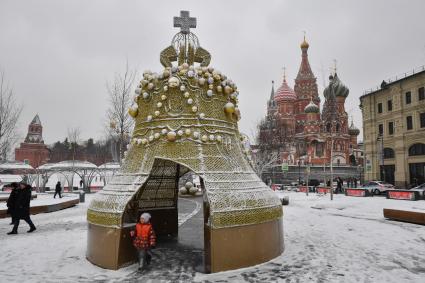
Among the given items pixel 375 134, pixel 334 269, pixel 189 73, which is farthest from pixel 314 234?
pixel 375 134

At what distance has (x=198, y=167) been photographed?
21.1ft

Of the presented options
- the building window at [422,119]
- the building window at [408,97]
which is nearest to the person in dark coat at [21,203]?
the building window at [422,119]

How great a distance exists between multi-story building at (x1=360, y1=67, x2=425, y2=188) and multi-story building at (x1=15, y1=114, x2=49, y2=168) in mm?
66135

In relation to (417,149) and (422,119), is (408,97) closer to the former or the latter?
(422,119)

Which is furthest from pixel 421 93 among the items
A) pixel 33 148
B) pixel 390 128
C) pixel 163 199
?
pixel 33 148

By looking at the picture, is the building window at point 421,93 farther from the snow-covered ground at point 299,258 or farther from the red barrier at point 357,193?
the snow-covered ground at point 299,258

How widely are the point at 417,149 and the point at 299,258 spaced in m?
32.7

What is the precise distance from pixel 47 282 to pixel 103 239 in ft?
3.81

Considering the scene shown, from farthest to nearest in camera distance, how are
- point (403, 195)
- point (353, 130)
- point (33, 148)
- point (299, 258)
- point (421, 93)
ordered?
1. point (33, 148)
2. point (353, 130)
3. point (421, 93)
4. point (403, 195)
5. point (299, 258)

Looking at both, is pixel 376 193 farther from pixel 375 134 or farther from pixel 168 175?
pixel 168 175

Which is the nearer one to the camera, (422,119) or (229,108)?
(229,108)

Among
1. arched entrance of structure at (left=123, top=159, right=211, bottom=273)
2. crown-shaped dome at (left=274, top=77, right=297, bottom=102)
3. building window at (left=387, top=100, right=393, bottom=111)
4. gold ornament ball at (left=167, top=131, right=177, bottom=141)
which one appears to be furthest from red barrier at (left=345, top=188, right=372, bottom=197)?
crown-shaped dome at (left=274, top=77, right=297, bottom=102)

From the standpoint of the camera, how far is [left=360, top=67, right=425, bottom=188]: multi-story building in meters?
32.8

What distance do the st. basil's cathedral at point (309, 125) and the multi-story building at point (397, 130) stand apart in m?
8.08
